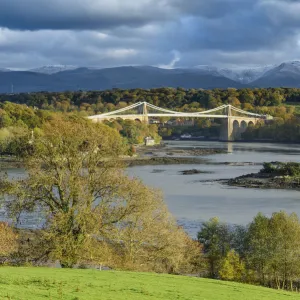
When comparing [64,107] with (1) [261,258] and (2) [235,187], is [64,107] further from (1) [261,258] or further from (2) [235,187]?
(1) [261,258]

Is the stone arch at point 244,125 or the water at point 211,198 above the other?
the stone arch at point 244,125

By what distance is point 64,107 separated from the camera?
276 ft

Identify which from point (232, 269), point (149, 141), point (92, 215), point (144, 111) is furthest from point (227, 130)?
point (92, 215)

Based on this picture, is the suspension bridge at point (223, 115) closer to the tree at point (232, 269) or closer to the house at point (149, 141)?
the house at point (149, 141)

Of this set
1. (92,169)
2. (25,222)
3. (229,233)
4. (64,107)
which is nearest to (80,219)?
(92,169)

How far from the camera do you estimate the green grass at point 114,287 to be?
6875mm

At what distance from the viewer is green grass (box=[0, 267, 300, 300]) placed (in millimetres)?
6875

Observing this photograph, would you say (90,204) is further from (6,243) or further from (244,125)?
(244,125)

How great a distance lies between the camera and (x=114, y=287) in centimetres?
762

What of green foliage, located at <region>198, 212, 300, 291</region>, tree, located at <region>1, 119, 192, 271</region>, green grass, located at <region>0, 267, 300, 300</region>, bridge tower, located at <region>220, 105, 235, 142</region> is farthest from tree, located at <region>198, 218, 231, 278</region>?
bridge tower, located at <region>220, 105, 235, 142</region>

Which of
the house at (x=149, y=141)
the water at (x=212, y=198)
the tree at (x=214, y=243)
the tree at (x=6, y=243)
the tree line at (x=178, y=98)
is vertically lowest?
the water at (x=212, y=198)

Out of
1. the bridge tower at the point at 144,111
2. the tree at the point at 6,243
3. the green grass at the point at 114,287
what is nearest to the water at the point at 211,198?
the tree at the point at 6,243

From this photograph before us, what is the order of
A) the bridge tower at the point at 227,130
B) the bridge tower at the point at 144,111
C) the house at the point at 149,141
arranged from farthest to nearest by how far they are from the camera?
the bridge tower at the point at 227,130, the bridge tower at the point at 144,111, the house at the point at 149,141

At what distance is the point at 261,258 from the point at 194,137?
73.4 m
